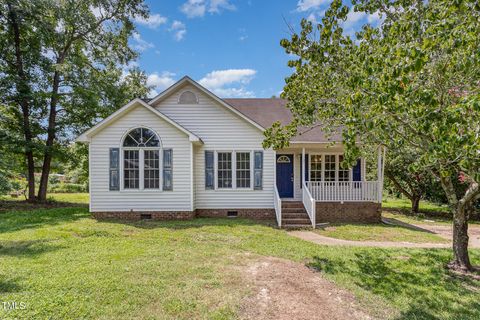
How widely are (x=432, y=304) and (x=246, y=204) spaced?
7.95m

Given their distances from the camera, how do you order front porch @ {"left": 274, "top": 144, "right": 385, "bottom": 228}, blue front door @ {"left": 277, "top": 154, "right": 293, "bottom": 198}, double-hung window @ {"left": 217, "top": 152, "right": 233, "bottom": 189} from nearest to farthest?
1. front porch @ {"left": 274, "top": 144, "right": 385, "bottom": 228}
2. double-hung window @ {"left": 217, "top": 152, "right": 233, "bottom": 189}
3. blue front door @ {"left": 277, "top": 154, "right": 293, "bottom": 198}

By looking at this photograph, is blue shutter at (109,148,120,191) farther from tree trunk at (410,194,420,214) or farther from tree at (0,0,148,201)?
tree trunk at (410,194,420,214)

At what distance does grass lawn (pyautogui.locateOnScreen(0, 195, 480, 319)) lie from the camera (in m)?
3.84

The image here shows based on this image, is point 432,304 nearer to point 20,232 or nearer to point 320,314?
point 320,314

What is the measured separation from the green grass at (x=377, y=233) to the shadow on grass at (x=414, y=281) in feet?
5.18

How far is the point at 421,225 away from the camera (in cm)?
1097

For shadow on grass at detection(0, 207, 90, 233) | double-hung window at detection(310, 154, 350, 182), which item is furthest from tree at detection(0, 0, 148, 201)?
double-hung window at detection(310, 154, 350, 182)

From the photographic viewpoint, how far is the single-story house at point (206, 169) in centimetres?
1047

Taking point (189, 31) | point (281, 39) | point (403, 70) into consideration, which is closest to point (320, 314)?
point (403, 70)

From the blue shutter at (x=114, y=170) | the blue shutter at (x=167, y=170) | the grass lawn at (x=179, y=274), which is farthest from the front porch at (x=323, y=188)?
the blue shutter at (x=114, y=170)

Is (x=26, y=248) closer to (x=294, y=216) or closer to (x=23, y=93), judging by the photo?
(x=294, y=216)

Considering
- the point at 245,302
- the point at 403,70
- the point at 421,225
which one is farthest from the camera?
the point at 421,225

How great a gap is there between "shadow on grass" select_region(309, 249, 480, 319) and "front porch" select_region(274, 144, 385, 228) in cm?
378

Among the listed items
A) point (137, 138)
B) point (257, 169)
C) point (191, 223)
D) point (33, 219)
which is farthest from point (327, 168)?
point (33, 219)
